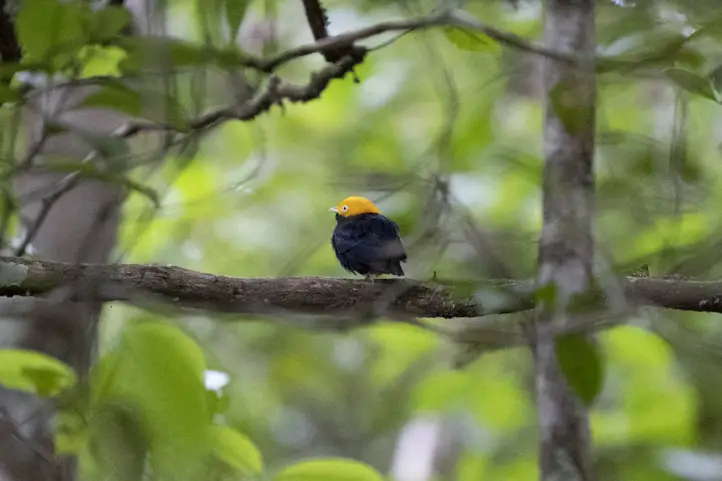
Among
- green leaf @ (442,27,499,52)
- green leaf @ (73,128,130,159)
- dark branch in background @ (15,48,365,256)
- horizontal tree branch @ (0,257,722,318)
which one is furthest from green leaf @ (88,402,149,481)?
green leaf @ (442,27,499,52)

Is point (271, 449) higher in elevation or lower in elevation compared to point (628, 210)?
lower

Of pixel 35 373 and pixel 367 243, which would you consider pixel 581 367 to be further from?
pixel 367 243

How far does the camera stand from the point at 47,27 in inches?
22.3

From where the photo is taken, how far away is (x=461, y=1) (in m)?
0.69

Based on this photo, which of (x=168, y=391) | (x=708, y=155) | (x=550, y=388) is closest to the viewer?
(x=168, y=391)

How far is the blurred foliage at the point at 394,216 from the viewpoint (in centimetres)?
50

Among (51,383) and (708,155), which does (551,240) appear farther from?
(708,155)

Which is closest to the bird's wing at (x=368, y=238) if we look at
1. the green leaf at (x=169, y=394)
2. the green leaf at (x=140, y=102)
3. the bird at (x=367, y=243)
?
the bird at (x=367, y=243)

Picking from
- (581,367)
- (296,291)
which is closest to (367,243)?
(296,291)

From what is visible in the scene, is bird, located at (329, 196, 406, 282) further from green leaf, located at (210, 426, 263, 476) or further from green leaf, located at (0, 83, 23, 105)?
green leaf, located at (0, 83, 23, 105)

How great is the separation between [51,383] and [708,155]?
1077 mm

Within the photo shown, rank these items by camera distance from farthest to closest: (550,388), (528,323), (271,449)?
1. (271,449)
2. (550,388)
3. (528,323)

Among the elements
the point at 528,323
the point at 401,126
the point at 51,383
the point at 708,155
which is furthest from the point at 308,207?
the point at 528,323

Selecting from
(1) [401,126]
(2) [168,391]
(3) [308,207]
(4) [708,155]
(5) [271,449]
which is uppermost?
(2) [168,391]
